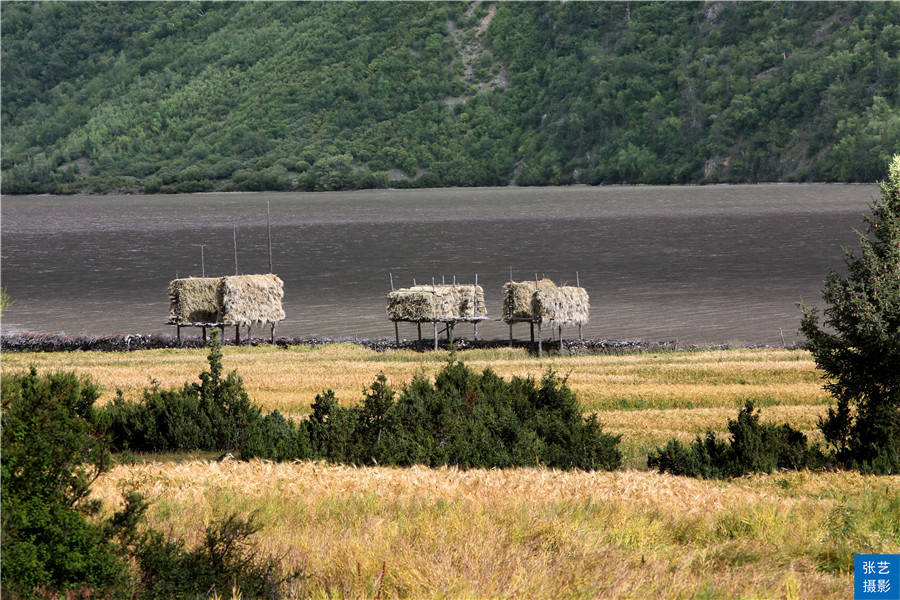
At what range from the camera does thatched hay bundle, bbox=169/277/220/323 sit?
5803 cm

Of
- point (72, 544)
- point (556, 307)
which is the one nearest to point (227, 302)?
point (556, 307)

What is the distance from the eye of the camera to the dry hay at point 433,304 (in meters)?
54.6

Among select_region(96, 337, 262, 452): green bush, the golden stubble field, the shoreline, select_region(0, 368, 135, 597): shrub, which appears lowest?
the shoreline

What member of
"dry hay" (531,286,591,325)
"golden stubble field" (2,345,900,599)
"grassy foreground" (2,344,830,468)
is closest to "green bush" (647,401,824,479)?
"golden stubble field" (2,345,900,599)

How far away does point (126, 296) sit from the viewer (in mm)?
92125

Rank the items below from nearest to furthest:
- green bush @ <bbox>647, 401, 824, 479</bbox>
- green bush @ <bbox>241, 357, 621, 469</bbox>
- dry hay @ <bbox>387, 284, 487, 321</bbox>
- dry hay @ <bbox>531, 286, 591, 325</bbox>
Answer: green bush @ <bbox>241, 357, 621, 469</bbox>
green bush @ <bbox>647, 401, 824, 479</bbox>
dry hay @ <bbox>531, 286, 591, 325</bbox>
dry hay @ <bbox>387, 284, 487, 321</bbox>

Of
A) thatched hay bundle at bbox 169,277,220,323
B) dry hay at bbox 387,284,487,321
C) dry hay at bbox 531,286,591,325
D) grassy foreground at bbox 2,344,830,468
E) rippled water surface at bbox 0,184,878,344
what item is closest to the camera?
grassy foreground at bbox 2,344,830,468

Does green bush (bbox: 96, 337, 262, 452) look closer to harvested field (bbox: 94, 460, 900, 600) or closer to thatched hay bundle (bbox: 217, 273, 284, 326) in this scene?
harvested field (bbox: 94, 460, 900, 600)

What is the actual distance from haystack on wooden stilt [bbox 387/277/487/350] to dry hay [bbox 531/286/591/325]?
12.3 ft

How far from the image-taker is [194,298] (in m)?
58.2

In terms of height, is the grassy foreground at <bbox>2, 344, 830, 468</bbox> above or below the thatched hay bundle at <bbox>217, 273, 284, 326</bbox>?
below

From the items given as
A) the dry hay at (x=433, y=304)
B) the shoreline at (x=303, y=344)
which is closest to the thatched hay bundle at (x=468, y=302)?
the dry hay at (x=433, y=304)

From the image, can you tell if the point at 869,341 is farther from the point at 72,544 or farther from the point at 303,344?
the point at 303,344

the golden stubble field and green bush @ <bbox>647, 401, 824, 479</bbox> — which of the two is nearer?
the golden stubble field
